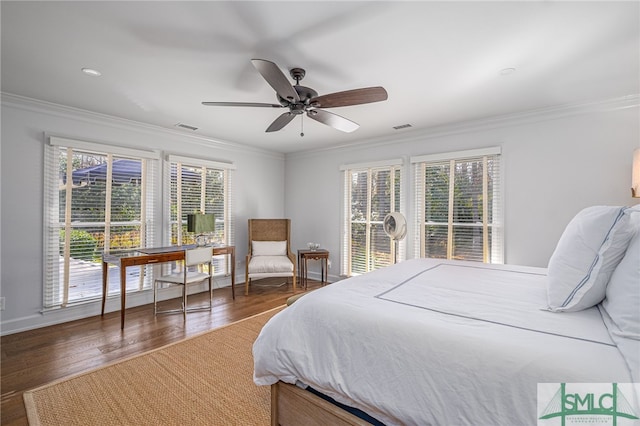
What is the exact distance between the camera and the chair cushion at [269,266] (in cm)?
434

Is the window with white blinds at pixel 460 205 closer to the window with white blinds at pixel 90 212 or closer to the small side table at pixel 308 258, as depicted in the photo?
the small side table at pixel 308 258

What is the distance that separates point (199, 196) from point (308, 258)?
6.62 feet

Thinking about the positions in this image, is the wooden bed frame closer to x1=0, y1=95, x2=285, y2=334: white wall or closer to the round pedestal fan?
the round pedestal fan

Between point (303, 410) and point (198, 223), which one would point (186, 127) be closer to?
point (198, 223)

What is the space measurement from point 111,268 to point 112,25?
293 cm

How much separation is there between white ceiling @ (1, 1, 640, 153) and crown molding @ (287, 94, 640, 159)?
0.13 meters

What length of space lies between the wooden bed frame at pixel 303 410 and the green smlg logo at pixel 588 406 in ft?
2.21

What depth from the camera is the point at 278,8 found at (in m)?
1.69

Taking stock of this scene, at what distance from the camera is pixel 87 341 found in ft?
9.16

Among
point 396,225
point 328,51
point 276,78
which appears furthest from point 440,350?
point 396,225

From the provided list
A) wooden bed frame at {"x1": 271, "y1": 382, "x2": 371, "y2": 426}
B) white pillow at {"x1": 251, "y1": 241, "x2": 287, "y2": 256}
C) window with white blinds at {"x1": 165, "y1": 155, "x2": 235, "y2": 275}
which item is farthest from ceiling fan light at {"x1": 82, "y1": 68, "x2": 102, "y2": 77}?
white pillow at {"x1": 251, "y1": 241, "x2": 287, "y2": 256}

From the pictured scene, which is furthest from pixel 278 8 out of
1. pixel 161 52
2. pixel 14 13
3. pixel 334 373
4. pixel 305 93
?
pixel 334 373

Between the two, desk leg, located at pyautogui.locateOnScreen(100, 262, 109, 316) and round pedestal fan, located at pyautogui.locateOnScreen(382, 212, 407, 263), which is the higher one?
round pedestal fan, located at pyautogui.locateOnScreen(382, 212, 407, 263)

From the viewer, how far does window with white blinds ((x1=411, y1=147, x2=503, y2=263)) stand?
3656 mm
